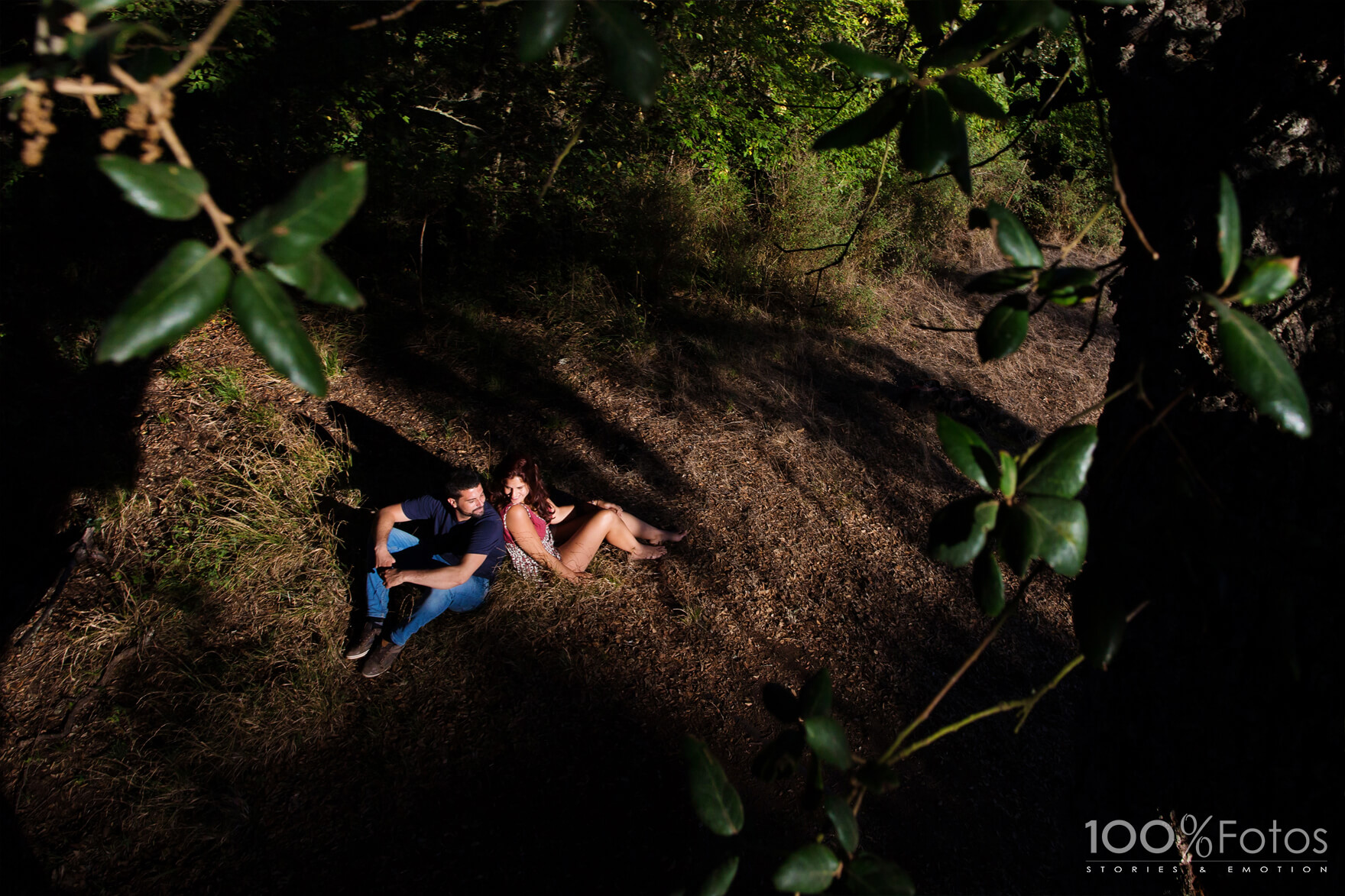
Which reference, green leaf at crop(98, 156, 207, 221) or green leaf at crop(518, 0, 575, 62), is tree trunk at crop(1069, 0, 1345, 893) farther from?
green leaf at crop(98, 156, 207, 221)

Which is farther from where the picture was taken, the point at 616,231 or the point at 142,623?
the point at 616,231

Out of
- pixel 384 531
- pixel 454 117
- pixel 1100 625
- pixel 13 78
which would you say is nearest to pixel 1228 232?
pixel 1100 625

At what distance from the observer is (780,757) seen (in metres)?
0.79

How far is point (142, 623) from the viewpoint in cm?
281

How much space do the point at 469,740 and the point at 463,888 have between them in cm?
55

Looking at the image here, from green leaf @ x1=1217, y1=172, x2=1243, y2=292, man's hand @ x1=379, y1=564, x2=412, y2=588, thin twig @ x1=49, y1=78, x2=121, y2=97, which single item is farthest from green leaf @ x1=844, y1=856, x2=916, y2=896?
man's hand @ x1=379, y1=564, x2=412, y2=588

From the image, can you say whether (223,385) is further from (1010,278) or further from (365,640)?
(1010,278)

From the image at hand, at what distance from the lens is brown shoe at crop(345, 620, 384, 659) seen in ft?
9.81

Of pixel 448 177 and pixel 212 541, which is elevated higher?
pixel 448 177

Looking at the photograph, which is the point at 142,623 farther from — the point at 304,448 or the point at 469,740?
the point at 469,740

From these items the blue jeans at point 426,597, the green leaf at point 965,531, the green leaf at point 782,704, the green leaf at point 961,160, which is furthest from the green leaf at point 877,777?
the blue jeans at point 426,597

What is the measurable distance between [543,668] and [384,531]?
99cm

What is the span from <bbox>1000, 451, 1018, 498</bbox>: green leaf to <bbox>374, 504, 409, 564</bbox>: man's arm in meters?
2.99

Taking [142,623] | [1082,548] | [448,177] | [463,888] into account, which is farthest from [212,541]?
[1082,548]
